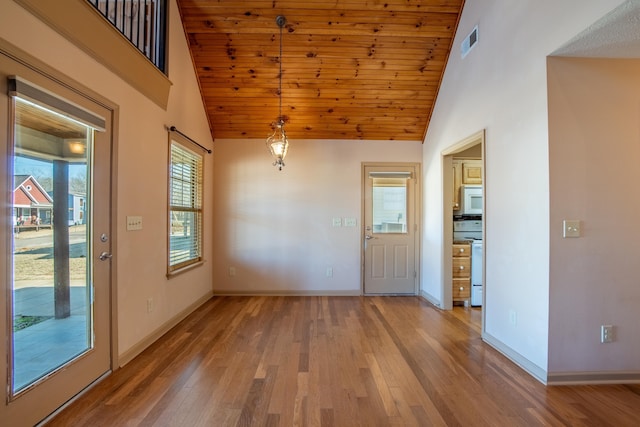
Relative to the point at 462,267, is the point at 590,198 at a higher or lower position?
higher

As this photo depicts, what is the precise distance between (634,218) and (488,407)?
1.77 meters

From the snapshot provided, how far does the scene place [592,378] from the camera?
2.13 metres

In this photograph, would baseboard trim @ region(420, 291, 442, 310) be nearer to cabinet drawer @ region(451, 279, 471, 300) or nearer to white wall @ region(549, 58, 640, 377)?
cabinet drawer @ region(451, 279, 471, 300)

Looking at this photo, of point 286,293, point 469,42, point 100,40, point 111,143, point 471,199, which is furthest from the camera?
point 286,293

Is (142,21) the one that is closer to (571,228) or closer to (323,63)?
(323,63)

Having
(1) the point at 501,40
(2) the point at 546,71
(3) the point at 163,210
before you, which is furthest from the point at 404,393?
(1) the point at 501,40

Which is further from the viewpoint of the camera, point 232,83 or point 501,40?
point 232,83

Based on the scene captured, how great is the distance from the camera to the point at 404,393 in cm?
199

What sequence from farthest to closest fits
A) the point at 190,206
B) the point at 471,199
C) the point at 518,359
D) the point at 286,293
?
the point at 286,293 → the point at 471,199 → the point at 190,206 → the point at 518,359

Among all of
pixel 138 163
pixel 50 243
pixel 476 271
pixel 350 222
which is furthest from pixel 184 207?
pixel 476 271

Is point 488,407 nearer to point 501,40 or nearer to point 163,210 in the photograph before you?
point 501,40

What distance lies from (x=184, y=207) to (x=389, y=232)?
118 inches

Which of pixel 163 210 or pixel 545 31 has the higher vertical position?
pixel 545 31

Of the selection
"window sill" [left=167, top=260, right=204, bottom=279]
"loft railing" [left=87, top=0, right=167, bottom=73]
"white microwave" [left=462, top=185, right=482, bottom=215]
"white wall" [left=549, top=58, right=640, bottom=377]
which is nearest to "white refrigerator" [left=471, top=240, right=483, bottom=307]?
"white microwave" [left=462, top=185, right=482, bottom=215]
